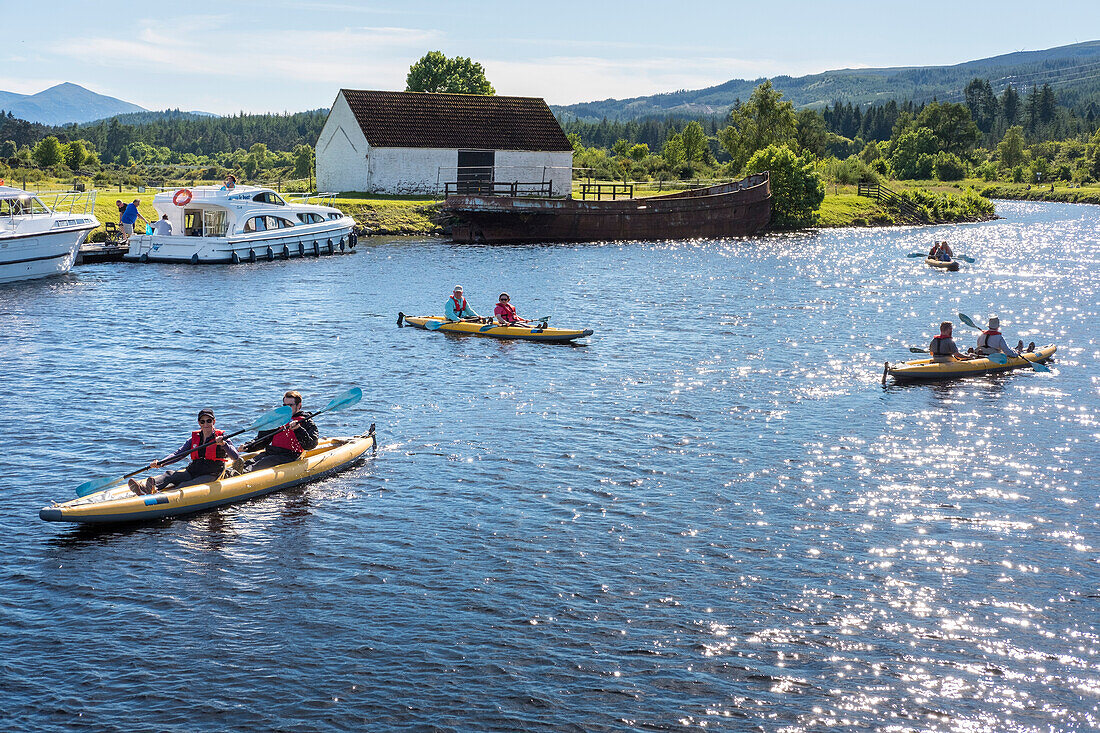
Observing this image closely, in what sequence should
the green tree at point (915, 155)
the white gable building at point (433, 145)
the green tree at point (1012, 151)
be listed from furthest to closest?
1. the green tree at point (1012, 151)
2. the green tree at point (915, 155)
3. the white gable building at point (433, 145)

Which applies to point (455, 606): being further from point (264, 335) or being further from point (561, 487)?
point (264, 335)

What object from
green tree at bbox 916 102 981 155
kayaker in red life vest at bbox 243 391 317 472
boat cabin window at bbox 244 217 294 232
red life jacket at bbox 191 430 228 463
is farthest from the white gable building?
green tree at bbox 916 102 981 155

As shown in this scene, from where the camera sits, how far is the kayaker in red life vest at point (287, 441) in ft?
68.2

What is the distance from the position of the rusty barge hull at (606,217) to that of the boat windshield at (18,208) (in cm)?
2741

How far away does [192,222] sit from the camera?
55.9 metres

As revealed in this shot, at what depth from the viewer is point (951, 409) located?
27.6 meters

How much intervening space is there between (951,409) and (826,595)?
13.5 m

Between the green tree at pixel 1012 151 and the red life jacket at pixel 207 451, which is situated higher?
the green tree at pixel 1012 151

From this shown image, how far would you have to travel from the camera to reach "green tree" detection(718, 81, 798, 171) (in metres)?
102

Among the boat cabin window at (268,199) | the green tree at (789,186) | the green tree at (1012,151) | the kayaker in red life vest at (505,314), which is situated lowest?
the kayaker in red life vest at (505,314)

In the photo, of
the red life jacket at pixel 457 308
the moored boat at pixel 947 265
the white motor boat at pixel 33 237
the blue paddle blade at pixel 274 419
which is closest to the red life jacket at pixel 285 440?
the blue paddle blade at pixel 274 419

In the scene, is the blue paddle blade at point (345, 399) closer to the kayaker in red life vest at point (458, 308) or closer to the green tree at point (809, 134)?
the kayaker in red life vest at point (458, 308)

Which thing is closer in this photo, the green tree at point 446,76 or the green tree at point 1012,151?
the green tree at point 446,76

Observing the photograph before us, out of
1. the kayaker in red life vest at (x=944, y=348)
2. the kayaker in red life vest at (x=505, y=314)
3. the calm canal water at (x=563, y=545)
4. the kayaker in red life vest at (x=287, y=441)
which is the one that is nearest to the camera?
the calm canal water at (x=563, y=545)
